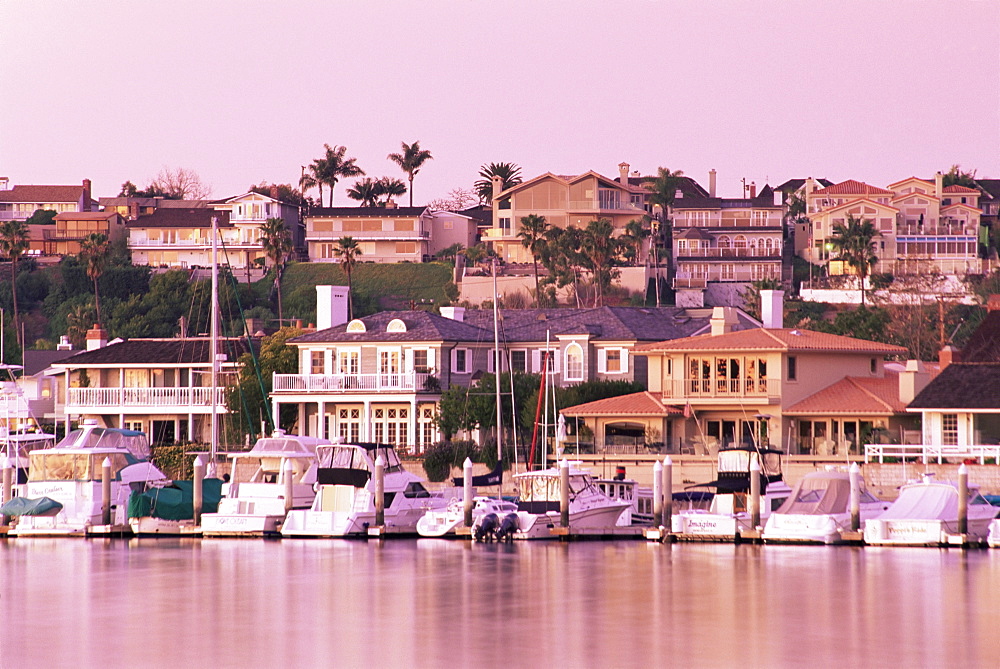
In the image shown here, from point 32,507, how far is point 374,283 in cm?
7172

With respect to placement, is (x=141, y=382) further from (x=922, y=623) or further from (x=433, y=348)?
(x=922, y=623)

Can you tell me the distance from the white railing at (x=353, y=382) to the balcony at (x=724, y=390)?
1061cm

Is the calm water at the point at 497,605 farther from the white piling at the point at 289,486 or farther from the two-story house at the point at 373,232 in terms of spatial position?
the two-story house at the point at 373,232

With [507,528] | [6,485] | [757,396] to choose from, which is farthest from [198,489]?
[757,396]

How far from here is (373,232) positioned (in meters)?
135

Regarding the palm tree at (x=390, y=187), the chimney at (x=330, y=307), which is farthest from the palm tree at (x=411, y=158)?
the chimney at (x=330, y=307)

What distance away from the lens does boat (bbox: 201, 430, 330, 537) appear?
53.5m

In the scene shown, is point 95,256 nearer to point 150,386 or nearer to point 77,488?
point 150,386

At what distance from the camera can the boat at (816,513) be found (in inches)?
1838

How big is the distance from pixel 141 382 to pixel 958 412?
35928mm

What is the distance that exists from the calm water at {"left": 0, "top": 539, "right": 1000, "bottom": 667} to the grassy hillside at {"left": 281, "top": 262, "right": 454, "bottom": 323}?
6860cm

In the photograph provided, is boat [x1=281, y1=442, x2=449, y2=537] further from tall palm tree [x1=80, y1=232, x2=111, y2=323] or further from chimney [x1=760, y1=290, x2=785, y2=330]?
tall palm tree [x1=80, y1=232, x2=111, y2=323]

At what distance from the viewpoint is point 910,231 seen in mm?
129250

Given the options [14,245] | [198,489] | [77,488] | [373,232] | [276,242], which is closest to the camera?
[198,489]
